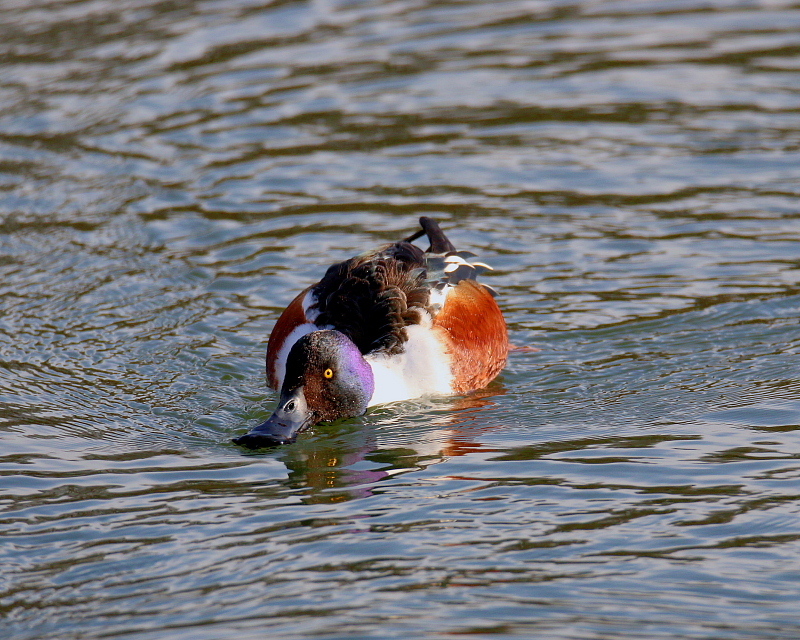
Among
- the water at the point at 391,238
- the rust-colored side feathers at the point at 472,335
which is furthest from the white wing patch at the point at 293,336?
the rust-colored side feathers at the point at 472,335

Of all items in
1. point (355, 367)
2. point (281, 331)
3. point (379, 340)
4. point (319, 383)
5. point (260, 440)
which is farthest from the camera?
point (281, 331)

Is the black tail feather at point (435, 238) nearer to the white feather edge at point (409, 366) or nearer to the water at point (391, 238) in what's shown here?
the water at point (391, 238)

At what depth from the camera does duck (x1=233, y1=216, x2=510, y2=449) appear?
7391mm

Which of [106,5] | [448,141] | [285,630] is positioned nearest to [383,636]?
[285,630]

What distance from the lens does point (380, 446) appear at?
730cm

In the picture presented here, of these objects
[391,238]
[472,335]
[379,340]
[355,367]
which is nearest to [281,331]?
[379,340]

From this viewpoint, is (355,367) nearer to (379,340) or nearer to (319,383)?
(319,383)

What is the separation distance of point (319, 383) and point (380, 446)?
54 centimetres

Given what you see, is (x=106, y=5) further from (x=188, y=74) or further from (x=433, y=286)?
(x=433, y=286)

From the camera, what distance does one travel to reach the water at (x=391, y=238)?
215 inches

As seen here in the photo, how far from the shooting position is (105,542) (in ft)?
19.5

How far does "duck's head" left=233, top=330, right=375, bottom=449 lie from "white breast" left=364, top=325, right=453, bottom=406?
0.63 ft

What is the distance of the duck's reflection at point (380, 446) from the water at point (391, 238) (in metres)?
0.03

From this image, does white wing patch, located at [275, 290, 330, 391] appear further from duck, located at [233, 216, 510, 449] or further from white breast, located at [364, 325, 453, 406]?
white breast, located at [364, 325, 453, 406]
